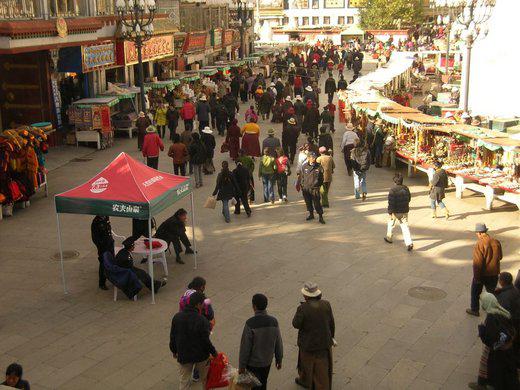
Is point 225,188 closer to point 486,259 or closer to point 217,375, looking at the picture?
point 486,259

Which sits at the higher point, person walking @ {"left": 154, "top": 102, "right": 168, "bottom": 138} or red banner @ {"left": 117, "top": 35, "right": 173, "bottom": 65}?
red banner @ {"left": 117, "top": 35, "right": 173, "bottom": 65}

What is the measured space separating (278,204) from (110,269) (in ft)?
21.0

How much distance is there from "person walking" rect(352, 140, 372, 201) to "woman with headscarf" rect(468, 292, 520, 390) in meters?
8.41

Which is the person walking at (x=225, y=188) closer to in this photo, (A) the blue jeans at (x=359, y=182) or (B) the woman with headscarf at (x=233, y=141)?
(A) the blue jeans at (x=359, y=182)

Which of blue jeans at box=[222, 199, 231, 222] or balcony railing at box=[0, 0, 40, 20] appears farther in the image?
balcony railing at box=[0, 0, 40, 20]

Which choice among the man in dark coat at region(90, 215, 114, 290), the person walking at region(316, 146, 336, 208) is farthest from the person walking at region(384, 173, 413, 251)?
the man in dark coat at region(90, 215, 114, 290)

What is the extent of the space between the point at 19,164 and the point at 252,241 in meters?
5.88

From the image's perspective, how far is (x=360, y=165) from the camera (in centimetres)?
1587

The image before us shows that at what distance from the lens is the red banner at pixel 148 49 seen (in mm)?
26281

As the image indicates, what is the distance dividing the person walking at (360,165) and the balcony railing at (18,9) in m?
10.1

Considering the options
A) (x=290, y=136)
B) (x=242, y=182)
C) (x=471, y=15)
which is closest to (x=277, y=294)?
(x=242, y=182)

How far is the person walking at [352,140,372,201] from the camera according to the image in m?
15.8

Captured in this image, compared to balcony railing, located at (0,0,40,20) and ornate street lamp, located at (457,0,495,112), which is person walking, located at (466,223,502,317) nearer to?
ornate street lamp, located at (457,0,495,112)

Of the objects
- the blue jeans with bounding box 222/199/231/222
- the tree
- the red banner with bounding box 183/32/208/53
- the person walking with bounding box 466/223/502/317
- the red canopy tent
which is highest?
the tree
